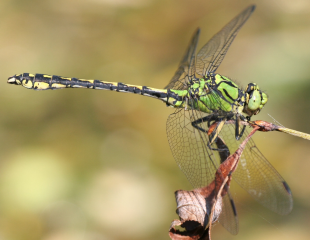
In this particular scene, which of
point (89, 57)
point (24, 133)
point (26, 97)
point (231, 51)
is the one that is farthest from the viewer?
point (89, 57)

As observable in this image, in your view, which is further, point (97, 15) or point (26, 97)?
point (97, 15)

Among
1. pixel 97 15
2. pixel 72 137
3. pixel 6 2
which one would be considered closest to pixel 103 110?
pixel 72 137

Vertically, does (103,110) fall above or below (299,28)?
below

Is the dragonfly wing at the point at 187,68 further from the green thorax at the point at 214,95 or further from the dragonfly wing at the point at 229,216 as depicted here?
the dragonfly wing at the point at 229,216

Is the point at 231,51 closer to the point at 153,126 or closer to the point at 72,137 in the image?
the point at 153,126

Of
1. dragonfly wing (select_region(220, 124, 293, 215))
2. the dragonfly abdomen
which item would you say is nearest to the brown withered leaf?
dragonfly wing (select_region(220, 124, 293, 215))

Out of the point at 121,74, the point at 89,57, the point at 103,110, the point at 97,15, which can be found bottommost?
the point at 103,110

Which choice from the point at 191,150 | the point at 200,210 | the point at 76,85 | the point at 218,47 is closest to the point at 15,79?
the point at 76,85
